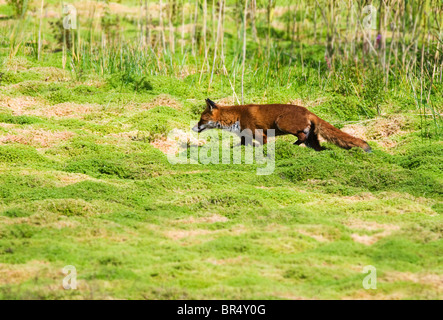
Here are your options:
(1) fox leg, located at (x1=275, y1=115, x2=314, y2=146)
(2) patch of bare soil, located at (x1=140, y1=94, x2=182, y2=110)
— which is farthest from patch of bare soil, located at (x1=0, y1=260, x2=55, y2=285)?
(2) patch of bare soil, located at (x1=140, y1=94, x2=182, y2=110)

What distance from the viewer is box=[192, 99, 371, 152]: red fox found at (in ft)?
33.0

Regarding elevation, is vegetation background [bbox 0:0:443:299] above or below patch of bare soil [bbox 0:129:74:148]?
above

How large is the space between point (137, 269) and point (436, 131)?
23.0 ft

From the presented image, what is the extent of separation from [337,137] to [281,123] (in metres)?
0.98

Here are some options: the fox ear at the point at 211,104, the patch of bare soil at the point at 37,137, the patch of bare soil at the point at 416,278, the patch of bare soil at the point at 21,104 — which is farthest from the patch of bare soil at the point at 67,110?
the patch of bare soil at the point at 416,278

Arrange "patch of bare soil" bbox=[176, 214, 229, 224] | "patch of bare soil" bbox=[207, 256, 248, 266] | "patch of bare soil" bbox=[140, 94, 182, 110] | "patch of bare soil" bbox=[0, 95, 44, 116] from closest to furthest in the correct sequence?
"patch of bare soil" bbox=[207, 256, 248, 266] → "patch of bare soil" bbox=[176, 214, 229, 224] → "patch of bare soil" bbox=[0, 95, 44, 116] → "patch of bare soil" bbox=[140, 94, 182, 110]

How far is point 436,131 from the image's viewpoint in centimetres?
1049

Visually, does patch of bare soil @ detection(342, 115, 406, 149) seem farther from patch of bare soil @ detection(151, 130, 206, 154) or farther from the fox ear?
patch of bare soil @ detection(151, 130, 206, 154)

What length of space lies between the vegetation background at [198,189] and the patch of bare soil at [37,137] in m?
0.04

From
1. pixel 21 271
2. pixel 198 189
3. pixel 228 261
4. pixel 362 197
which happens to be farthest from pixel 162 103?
pixel 21 271

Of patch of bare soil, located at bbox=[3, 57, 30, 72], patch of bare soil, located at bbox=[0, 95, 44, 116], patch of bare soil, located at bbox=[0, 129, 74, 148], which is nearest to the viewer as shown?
patch of bare soil, located at bbox=[0, 129, 74, 148]

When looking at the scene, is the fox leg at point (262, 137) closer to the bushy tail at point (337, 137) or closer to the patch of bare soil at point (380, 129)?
the bushy tail at point (337, 137)

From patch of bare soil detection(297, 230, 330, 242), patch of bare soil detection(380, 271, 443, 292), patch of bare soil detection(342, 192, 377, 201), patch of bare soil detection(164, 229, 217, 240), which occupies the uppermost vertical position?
patch of bare soil detection(380, 271, 443, 292)

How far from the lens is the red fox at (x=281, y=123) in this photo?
33.0 ft
